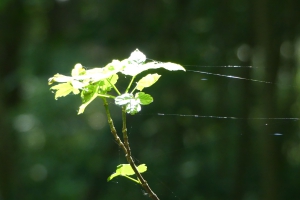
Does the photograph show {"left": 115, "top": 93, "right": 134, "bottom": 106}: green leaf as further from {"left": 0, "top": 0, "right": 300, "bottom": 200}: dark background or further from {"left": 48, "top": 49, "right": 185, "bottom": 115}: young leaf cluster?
{"left": 0, "top": 0, "right": 300, "bottom": 200}: dark background

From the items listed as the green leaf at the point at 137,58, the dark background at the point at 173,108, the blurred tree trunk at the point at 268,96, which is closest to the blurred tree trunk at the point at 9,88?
the dark background at the point at 173,108

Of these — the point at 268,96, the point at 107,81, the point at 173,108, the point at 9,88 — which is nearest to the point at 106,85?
the point at 107,81

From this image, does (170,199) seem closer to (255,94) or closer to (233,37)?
(255,94)

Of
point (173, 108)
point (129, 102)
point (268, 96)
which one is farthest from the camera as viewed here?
point (173, 108)

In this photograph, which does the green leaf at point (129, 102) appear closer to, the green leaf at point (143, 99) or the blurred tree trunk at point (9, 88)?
the green leaf at point (143, 99)

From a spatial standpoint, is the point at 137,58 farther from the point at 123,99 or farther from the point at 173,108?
the point at 173,108

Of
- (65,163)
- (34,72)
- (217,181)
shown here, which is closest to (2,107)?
(34,72)
